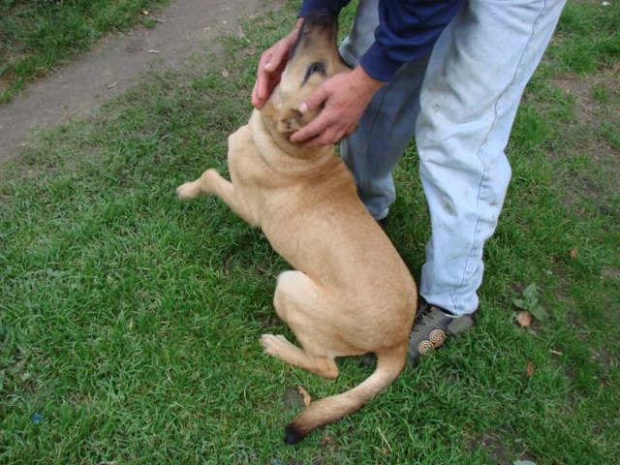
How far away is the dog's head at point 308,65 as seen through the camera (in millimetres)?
2684

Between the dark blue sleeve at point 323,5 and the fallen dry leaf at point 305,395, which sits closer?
the dark blue sleeve at point 323,5

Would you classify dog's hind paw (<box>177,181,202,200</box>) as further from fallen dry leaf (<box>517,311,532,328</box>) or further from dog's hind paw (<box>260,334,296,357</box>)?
fallen dry leaf (<box>517,311,532,328</box>)

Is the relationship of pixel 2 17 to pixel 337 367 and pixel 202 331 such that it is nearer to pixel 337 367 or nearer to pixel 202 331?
pixel 202 331

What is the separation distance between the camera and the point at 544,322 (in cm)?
340

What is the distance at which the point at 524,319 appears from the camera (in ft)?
11.1

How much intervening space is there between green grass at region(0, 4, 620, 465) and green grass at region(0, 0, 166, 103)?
2.72 feet

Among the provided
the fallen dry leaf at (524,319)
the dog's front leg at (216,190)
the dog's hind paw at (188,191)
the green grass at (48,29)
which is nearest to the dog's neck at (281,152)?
the dog's front leg at (216,190)

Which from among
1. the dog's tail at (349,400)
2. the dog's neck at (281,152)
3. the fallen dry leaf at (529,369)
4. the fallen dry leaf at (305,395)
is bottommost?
the fallen dry leaf at (529,369)

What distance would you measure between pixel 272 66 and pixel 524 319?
217 centimetres

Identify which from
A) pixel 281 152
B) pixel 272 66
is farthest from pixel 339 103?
pixel 281 152

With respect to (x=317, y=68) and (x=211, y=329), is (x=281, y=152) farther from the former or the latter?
(x=211, y=329)

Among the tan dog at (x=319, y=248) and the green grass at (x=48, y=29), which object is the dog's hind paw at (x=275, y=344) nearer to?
the tan dog at (x=319, y=248)

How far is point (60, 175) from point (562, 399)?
3.44 m

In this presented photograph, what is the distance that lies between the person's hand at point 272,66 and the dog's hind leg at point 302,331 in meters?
0.98
